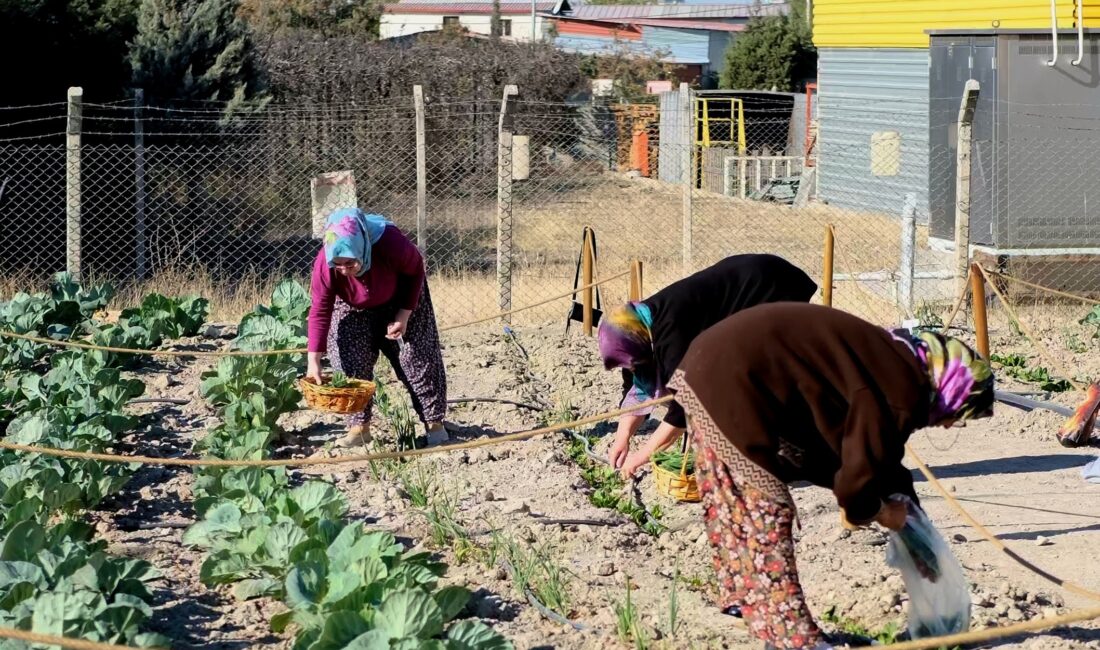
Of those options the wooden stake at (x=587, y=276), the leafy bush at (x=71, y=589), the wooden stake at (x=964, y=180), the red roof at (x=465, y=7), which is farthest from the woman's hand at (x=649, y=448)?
the red roof at (x=465, y=7)

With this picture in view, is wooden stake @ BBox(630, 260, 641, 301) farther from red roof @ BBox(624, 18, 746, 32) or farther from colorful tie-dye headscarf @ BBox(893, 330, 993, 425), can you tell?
red roof @ BBox(624, 18, 746, 32)

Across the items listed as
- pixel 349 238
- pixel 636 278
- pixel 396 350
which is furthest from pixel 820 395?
pixel 636 278

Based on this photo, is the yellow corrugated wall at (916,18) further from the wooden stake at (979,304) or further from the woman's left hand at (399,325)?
the woman's left hand at (399,325)

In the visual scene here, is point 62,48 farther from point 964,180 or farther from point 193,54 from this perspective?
point 964,180

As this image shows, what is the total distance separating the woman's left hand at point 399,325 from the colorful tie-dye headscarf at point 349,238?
1.32ft

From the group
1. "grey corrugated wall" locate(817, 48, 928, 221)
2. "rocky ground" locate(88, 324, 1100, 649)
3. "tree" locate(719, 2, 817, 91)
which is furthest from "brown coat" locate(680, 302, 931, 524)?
"tree" locate(719, 2, 817, 91)

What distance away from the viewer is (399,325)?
278 inches

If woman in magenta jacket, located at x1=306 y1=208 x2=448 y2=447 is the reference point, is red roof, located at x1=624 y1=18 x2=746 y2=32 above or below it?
above

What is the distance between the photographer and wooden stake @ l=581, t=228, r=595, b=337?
1007cm

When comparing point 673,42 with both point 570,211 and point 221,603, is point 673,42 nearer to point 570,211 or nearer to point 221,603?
point 570,211

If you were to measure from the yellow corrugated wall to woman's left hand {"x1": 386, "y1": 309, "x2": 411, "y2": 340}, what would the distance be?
949cm

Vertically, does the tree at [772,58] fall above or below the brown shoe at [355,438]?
above

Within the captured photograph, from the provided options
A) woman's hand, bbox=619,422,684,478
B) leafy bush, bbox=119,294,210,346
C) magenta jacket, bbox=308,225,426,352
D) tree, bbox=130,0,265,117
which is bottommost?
leafy bush, bbox=119,294,210,346

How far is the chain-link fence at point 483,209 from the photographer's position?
1185 cm
